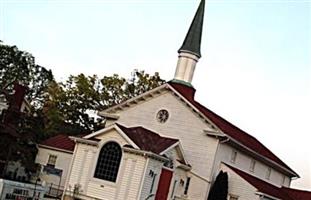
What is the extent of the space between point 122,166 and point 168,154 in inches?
144

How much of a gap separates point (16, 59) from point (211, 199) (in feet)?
177

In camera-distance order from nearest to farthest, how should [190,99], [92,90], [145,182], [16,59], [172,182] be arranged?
[145,182]
[172,182]
[190,99]
[92,90]
[16,59]

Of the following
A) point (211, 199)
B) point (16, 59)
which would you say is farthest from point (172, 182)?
point (16, 59)

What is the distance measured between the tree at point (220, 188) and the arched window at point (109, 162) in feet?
26.3

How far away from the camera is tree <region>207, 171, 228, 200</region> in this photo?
4000 centimetres

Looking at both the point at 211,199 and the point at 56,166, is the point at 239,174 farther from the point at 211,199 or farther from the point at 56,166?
the point at 56,166

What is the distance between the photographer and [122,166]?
35.8 m

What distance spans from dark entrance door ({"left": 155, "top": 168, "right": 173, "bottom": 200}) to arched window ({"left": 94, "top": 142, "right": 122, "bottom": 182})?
131 inches

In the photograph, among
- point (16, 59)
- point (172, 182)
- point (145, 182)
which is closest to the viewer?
point (145, 182)

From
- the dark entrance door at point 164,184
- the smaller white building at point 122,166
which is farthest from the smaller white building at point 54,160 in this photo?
the dark entrance door at point 164,184


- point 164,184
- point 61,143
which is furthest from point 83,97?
point 164,184

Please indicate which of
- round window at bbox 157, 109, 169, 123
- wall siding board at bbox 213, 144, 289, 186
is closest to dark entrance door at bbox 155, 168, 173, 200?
wall siding board at bbox 213, 144, 289, 186

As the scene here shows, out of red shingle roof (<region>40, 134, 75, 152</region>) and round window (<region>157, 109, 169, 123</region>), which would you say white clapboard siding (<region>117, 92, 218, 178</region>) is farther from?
red shingle roof (<region>40, 134, 75, 152</region>)

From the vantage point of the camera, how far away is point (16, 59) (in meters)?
86.6
